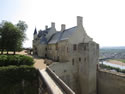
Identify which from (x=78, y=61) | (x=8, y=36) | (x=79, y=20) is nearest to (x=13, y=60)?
(x=8, y=36)

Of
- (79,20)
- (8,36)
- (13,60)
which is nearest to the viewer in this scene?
(13,60)

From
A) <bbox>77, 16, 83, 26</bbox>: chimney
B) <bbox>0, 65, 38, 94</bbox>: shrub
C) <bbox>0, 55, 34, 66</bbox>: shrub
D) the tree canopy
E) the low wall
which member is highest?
<bbox>77, 16, 83, 26</bbox>: chimney

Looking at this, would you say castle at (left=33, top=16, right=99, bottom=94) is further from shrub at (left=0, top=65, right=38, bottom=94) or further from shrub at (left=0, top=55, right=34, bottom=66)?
shrub at (left=0, top=65, right=38, bottom=94)

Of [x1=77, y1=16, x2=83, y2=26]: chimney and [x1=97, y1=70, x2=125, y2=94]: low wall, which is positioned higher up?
[x1=77, y1=16, x2=83, y2=26]: chimney

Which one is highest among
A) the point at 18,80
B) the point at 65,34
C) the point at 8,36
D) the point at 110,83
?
the point at 65,34

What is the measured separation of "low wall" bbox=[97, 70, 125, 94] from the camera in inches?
653

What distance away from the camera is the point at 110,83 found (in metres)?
18.1

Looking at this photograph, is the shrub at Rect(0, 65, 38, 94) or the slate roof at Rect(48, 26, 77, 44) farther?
the slate roof at Rect(48, 26, 77, 44)

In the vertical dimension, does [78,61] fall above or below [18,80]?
above

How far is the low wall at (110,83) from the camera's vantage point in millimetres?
16595

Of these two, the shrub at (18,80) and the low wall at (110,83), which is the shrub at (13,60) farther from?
the low wall at (110,83)

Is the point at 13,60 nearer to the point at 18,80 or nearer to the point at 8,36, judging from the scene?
the point at 18,80

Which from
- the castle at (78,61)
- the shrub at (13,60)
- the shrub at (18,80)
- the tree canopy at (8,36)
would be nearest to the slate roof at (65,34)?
the castle at (78,61)

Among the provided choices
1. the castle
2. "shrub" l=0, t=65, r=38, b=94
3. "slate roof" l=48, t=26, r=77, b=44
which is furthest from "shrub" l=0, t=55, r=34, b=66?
"slate roof" l=48, t=26, r=77, b=44
